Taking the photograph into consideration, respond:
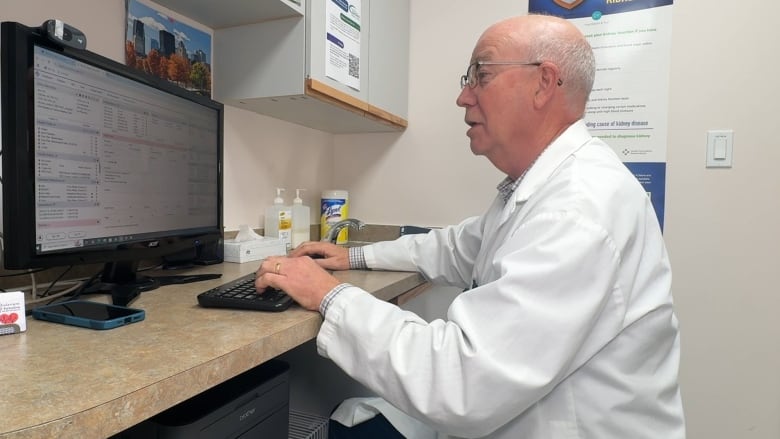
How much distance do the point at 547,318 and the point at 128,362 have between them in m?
0.53

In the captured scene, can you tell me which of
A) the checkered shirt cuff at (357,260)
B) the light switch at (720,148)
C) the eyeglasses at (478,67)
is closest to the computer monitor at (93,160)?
the checkered shirt cuff at (357,260)

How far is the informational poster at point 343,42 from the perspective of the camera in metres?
1.38

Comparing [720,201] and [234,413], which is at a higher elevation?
[720,201]

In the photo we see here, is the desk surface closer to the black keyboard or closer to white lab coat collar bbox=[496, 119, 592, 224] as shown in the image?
the black keyboard

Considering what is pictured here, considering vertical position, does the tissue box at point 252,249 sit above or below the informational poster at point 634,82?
below

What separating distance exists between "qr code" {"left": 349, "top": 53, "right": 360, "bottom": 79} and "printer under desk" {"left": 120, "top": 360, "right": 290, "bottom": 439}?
3.18 feet

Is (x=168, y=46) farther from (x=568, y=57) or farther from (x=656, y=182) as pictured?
(x=656, y=182)

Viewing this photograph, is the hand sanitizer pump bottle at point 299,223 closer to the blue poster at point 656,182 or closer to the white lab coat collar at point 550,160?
the white lab coat collar at point 550,160

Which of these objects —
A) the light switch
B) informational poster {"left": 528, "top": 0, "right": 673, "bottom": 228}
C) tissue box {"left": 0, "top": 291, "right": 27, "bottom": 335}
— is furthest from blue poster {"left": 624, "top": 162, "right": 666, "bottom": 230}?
tissue box {"left": 0, "top": 291, "right": 27, "bottom": 335}

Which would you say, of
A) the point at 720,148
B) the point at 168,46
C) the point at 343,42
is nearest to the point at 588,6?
the point at 720,148

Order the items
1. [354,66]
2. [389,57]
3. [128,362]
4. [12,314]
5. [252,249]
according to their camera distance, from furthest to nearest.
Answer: [389,57]
[354,66]
[252,249]
[12,314]
[128,362]

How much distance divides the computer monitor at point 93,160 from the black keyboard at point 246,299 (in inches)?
8.0

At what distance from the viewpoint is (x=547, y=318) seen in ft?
2.04

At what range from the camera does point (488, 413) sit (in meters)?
0.64
